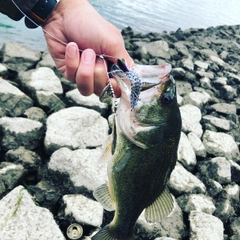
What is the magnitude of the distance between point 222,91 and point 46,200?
19.4ft

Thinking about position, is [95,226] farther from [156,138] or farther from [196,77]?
[196,77]

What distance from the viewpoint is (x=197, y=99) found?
686 centimetres

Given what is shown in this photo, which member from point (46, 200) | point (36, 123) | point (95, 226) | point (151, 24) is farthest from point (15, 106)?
point (151, 24)

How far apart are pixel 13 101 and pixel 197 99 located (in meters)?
3.77

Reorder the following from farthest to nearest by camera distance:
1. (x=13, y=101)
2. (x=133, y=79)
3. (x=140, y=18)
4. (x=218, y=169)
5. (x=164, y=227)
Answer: (x=140, y=18) → (x=13, y=101) → (x=218, y=169) → (x=164, y=227) → (x=133, y=79)

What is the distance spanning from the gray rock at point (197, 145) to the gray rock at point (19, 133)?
2.32 metres

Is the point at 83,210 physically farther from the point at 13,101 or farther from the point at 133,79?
the point at 13,101

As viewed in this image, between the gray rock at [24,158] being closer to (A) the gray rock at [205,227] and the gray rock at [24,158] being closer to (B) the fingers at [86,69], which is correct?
(B) the fingers at [86,69]

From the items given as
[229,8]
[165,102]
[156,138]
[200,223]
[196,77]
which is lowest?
[229,8]

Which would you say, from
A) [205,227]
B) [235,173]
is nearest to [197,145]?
[235,173]

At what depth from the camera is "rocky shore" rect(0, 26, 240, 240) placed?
130 inches

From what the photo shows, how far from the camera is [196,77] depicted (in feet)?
28.1

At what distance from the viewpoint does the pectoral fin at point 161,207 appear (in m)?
2.19

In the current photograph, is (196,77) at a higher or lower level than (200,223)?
lower
